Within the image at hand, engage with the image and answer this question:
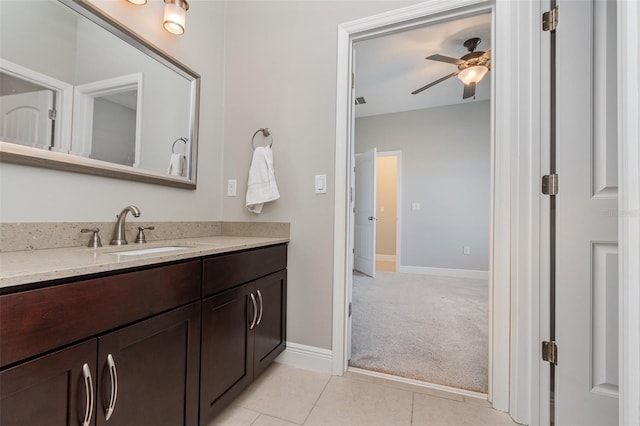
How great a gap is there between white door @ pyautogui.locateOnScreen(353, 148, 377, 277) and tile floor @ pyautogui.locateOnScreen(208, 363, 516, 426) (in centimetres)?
261

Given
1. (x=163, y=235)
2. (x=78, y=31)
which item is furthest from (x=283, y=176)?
(x=78, y=31)

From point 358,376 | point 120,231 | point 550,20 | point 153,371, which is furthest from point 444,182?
point 153,371

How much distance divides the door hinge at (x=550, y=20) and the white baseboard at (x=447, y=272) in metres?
3.58

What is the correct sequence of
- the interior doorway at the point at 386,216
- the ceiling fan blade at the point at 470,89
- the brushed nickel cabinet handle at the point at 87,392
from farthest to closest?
the interior doorway at the point at 386,216 < the ceiling fan blade at the point at 470,89 < the brushed nickel cabinet handle at the point at 87,392

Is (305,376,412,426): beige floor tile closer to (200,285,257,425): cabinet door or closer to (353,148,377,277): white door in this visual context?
(200,285,257,425): cabinet door

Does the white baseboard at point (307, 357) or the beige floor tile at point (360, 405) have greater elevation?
the white baseboard at point (307, 357)

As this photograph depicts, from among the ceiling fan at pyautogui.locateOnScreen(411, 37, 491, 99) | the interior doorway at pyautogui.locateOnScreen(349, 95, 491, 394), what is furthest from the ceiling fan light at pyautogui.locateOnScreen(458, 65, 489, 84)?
the interior doorway at pyautogui.locateOnScreen(349, 95, 491, 394)

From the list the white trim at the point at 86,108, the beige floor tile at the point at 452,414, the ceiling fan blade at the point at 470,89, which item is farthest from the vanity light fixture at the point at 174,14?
the ceiling fan blade at the point at 470,89

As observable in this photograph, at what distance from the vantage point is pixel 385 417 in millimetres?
1231

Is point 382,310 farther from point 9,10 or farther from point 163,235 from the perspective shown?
point 9,10

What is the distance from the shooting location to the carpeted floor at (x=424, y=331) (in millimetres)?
1622

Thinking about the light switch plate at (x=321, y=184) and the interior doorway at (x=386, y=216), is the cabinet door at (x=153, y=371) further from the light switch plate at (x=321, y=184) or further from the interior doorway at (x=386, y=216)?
the interior doorway at (x=386, y=216)

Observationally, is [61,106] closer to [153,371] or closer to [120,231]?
[120,231]

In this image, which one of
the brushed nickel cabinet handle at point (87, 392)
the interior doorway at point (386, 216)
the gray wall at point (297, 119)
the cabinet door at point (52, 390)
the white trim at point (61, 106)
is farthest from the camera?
the interior doorway at point (386, 216)
